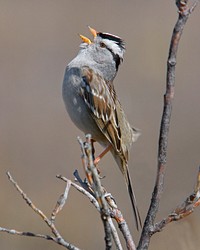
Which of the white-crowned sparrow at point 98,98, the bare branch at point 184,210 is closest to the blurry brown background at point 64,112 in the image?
the white-crowned sparrow at point 98,98

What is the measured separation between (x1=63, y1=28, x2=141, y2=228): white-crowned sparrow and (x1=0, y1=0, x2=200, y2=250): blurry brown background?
657 mm

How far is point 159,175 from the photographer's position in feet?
7.25

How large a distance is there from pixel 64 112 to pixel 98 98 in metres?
4.76

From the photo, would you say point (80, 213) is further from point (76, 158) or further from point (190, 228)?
point (190, 228)

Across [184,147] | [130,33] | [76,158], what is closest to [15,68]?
[130,33]

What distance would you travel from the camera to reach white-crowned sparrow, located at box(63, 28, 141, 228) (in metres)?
4.27

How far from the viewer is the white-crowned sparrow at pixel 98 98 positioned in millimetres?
4270

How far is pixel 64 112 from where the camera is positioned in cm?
915

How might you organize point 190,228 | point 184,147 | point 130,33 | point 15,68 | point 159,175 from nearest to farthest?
point 159,175 < point 190,228 < point 184,147 < point 15,68 < point 130,33

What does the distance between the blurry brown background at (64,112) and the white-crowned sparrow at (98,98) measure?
657 mm

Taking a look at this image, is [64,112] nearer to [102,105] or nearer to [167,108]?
[102,105]

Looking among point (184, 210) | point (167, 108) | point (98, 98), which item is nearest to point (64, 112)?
point (98, 98)

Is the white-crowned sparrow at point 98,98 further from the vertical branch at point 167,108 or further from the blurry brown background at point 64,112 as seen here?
the vertical branch at point 167,108

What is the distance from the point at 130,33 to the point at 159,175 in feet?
30.2
